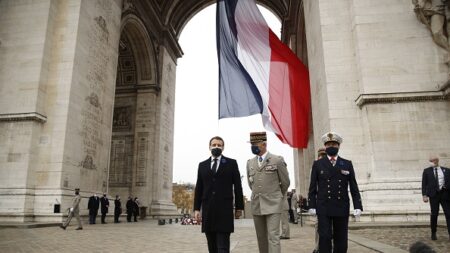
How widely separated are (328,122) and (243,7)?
18.6ft

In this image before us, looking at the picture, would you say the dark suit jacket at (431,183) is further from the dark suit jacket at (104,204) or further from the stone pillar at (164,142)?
the stone pillar at (164,142)

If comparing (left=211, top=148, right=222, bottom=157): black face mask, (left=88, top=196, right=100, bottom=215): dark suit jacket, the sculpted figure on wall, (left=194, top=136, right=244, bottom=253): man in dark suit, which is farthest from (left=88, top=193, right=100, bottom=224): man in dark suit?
the sculpted figure on wall

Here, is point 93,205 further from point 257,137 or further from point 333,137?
point 333,137

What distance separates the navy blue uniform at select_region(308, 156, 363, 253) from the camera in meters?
4.48

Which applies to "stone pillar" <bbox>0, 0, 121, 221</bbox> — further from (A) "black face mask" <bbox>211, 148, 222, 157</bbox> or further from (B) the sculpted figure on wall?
(B) the sculpted figure on wall

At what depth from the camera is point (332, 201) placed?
4.52 metres

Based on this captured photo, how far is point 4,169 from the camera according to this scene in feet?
47.4

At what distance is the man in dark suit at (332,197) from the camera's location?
4.48 m

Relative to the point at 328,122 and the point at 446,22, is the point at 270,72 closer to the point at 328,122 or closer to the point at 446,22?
the point at 328,122

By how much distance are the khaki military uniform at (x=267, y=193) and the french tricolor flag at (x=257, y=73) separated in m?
7.82

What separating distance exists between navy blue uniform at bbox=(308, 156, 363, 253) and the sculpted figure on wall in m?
10.4

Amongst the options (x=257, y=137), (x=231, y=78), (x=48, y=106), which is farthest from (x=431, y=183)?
(x=48, y=106)

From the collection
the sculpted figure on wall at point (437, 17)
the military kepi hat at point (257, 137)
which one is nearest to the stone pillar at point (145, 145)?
the sculpted figure on wall at point (437, 17)

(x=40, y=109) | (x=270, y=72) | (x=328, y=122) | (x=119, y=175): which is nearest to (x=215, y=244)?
(x=328, y=122)
